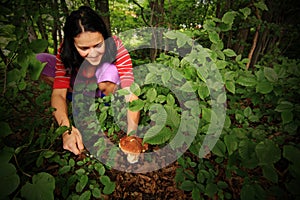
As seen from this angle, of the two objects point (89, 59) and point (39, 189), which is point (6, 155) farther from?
point (89, 59)

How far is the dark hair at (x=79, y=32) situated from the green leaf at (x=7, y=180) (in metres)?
1.45

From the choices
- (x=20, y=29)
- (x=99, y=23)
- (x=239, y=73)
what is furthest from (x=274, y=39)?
(x=20, y=29)

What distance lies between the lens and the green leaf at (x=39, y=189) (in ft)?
2.29

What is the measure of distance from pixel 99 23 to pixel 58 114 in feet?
3.31

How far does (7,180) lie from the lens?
26.3 inches

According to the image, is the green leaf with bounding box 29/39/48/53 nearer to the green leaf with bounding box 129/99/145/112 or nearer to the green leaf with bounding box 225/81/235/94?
the green leaf with bounding box 129/99/145/112

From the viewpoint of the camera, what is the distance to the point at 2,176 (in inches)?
26.3

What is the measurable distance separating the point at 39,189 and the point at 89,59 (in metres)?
1.51

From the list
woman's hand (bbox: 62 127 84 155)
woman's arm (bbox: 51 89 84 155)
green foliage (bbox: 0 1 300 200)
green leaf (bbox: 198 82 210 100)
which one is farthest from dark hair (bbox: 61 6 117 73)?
green leaf (bbox: 198 82 210 100)

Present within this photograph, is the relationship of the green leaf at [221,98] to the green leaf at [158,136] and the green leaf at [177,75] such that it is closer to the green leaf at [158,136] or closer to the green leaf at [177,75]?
the green leaf at [177,75]

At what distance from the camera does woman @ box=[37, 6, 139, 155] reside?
5.84 ft

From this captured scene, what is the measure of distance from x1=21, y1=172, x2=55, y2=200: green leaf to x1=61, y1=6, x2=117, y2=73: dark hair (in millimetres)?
1465

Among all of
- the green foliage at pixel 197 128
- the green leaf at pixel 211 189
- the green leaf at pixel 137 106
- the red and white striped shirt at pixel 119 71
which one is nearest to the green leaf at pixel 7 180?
the green foliage at pixel 197 128

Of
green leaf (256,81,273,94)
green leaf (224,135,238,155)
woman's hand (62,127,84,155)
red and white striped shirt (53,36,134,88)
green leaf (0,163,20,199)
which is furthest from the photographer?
red and white striped shirt (53,36,134,88)
